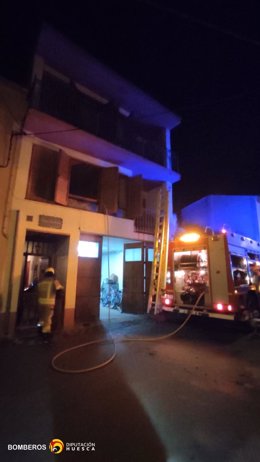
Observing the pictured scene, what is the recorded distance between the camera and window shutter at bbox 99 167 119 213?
1004 cm

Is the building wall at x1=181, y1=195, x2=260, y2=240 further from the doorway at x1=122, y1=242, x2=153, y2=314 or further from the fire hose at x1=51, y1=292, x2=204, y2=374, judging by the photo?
the fire hose at x1=51, y1=292, x2=204, y2=374

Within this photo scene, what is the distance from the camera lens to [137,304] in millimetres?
10812

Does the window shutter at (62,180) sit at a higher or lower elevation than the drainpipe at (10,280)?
higher

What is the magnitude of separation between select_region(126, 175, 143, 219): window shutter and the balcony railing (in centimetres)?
170

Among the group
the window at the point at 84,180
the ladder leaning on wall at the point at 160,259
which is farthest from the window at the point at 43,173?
the ladder leaning on wall at the point at 160,259

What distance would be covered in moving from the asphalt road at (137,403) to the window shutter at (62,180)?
492 centimetres

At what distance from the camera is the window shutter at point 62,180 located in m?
8.81

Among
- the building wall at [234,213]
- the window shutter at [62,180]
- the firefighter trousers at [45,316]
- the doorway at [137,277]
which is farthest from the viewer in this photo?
the building wall at [234,213]

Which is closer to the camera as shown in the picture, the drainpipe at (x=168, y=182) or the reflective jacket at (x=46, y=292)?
the reflective jacket at (x=46, y=292)

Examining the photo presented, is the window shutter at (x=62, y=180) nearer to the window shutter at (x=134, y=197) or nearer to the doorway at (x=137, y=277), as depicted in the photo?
the window shutter at (x=134, y=197)

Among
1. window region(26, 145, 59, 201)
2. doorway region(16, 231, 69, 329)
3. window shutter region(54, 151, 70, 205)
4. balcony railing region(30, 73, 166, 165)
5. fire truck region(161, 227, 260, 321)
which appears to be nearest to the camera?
fire truck region(161, 227, 260, 321)

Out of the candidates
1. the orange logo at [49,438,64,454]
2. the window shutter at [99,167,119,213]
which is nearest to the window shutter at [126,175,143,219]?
the window shutter at [99,167,119,213]

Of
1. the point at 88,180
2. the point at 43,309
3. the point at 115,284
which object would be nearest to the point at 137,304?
the point at 115,284

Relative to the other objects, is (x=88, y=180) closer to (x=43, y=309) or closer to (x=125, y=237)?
(x=125, y=237)
